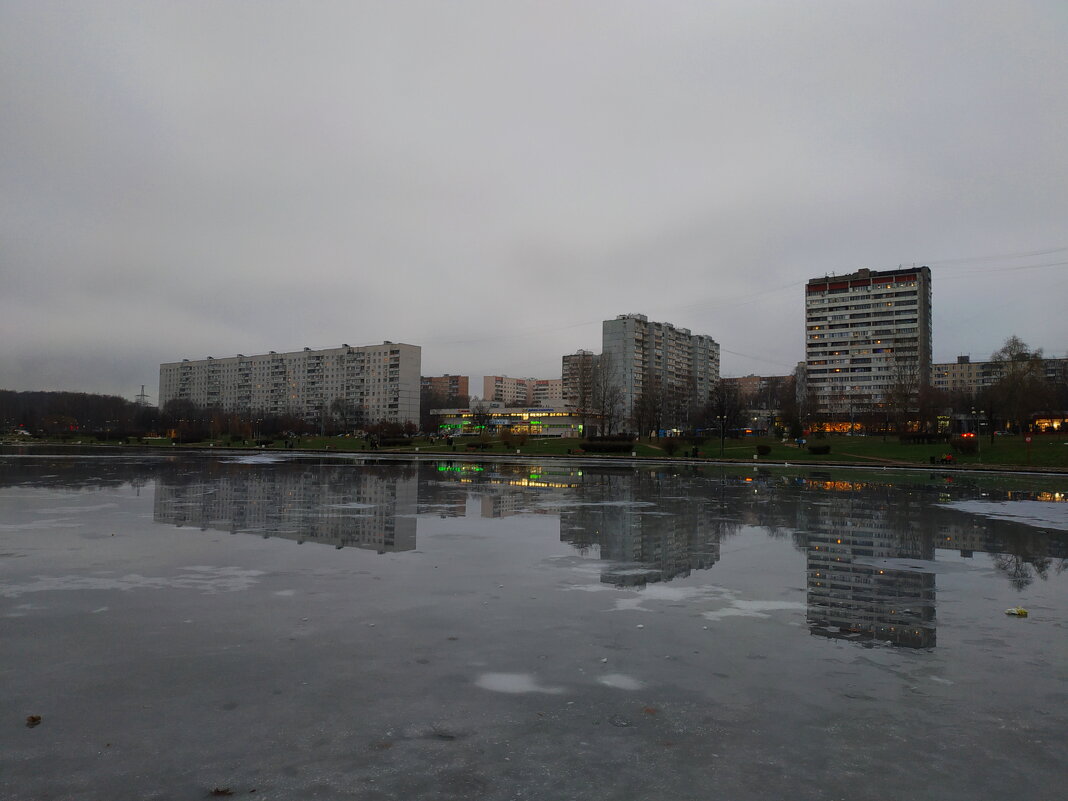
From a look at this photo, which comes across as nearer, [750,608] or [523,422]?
[750,608]

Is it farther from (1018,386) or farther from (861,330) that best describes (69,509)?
(861,330)

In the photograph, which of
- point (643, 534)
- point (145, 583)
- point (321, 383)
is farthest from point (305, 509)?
point (321, 383)

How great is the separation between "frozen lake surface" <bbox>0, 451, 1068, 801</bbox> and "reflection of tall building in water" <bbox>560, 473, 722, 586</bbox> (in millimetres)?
156

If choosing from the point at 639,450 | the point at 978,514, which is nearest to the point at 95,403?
the point at 639,450

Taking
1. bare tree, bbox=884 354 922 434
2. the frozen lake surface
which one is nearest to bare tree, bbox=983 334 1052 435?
bare tree, bbox=884 354 922 434

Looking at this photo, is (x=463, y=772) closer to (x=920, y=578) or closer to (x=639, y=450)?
(x=920, y=578)

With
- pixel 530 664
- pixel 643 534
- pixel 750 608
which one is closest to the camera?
pixel 530 664

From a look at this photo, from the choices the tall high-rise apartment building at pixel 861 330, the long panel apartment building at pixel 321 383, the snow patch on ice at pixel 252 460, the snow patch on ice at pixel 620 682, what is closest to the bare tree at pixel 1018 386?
the tall high-rise apartment building at pixel 861 330

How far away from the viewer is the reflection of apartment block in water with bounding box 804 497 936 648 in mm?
8203

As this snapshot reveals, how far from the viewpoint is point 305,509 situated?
2019cm

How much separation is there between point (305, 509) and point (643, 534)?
35.3 feet

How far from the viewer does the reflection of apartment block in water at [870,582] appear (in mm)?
8203

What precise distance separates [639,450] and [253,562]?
189 feet

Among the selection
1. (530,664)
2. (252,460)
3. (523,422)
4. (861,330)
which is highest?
(861,330)
